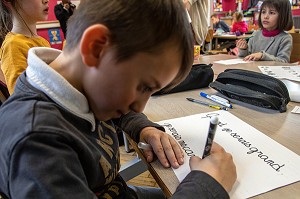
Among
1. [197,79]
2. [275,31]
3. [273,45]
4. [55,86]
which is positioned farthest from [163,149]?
[275,31]

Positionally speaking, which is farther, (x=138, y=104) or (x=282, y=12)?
(x=282, y=12)

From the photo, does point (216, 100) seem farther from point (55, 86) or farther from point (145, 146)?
point (55, 86)

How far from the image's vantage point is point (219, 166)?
1.48 feet

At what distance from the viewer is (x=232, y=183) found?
0.43m

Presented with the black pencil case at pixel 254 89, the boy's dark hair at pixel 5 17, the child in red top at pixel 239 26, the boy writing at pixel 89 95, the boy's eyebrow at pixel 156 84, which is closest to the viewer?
the boy writing at pixel 89 95

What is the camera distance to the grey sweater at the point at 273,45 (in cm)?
167

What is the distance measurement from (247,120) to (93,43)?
1.69 feet

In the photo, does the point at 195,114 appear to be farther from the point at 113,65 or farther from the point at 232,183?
the point at 113,65

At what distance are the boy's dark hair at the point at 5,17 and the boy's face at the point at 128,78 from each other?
36.2 inches

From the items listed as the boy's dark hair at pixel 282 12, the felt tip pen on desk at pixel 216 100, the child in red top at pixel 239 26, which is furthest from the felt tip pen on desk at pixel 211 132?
the child in red top at pixel 239 26

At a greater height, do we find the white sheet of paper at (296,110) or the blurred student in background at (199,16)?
the blurred student in background at (199,16)

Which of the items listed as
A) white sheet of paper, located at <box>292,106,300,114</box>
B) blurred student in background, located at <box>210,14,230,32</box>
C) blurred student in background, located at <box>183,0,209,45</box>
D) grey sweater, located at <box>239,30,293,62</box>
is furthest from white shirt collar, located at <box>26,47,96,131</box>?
blurred student in background, located at <box>210,14,230,32</box>

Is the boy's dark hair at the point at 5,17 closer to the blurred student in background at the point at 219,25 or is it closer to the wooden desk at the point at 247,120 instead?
the wooden desk at the point at 247,120

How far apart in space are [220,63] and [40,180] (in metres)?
1.26
